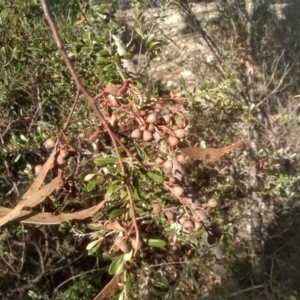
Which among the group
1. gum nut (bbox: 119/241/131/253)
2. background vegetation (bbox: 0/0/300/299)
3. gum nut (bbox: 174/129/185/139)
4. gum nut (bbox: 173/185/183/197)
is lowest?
background vegetation (bbox: 0/0/300/299)

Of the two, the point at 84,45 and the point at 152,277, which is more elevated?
the point at 84,45

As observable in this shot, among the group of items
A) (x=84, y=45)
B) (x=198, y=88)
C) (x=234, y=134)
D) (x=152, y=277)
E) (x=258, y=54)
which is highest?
(x=84, y=45)

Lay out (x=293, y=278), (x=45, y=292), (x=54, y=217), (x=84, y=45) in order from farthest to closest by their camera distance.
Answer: (x=45, y=292) < (x=293, y=278) < (x=84, y=45) < (x=54, y=217)

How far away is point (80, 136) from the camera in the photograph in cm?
208

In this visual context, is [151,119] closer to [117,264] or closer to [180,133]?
[180,133]

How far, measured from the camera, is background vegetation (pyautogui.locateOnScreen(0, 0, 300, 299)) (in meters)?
2.06

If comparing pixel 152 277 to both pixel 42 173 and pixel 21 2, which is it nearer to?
pixel 21 2

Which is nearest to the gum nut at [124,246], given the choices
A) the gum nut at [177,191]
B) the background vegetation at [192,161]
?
the gum nut at [177,191]

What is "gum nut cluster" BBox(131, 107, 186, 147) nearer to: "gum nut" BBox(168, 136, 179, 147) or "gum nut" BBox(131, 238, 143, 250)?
"gum nut" BBox(168, 136, 179, 147)

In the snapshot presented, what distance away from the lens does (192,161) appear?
2.45m

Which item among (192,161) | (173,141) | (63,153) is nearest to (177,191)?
(173,141)

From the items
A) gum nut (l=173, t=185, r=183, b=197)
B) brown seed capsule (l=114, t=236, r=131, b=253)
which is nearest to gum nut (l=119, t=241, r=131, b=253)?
brown seed capsule (l=114, t=236, r=131, b=253)

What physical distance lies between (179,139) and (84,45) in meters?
0.76

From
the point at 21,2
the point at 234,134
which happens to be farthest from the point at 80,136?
the point at 234,134
